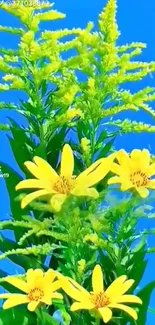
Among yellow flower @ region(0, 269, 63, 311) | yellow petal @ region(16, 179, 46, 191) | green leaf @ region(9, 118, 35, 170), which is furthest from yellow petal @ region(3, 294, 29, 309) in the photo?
green leaf @ region(9, 118, 35, 170)

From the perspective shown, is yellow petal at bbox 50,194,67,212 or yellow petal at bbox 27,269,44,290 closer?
yellow petal at bbox 50,194,67,212

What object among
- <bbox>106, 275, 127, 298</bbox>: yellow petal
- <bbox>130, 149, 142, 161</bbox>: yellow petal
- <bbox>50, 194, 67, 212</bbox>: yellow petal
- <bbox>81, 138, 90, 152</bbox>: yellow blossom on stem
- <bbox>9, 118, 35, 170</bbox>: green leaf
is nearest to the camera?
<bbox>50, 194, 67, 212</bbox>: yellow petal

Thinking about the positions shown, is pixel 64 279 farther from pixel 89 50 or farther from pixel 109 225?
pixel 89 50

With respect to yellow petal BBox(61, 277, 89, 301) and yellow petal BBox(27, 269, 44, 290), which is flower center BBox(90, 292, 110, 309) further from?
yellow petal BBox(27, 269, 44, 290)

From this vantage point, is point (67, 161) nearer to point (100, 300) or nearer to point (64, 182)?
point (64, 182)

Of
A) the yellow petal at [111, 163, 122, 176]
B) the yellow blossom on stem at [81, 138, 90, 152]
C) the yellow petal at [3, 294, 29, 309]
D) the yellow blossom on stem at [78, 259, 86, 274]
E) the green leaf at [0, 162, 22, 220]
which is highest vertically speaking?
the yellow blossom on stem at [81, 138, 90, 152]

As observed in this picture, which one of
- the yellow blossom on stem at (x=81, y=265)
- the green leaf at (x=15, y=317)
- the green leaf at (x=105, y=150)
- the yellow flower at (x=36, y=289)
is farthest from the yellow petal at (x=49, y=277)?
the green leaf at (x=105, y=150)

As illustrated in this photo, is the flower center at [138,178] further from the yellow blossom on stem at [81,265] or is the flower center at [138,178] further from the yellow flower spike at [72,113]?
the yellow flower spike at [72,113]

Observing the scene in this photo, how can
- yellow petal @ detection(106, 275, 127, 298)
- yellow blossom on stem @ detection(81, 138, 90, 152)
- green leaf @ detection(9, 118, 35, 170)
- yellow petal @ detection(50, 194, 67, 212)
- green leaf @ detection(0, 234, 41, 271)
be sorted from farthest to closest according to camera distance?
green leaf @ detection(9, 118, 35, 170)
green leaf @ detection(0, 234, 41, 271)
yellow blossom on stem @ detection(81, 138, 90, 152)
yellow petal @ detection(106, 275, 127, 298)
yellow petal @ detection(50, 194, 67, 212)
